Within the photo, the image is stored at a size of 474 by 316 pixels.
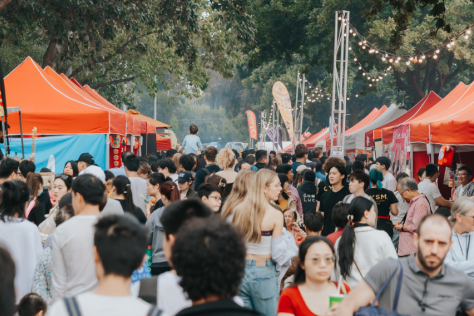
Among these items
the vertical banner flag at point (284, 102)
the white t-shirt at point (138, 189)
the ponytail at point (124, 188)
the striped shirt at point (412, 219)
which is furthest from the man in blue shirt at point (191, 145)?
the vertical banner flag at point (284, 102)

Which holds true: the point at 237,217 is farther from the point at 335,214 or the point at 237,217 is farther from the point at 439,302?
the point at 439,302

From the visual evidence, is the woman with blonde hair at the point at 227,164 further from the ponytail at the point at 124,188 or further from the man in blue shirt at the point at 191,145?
the man in blue shirt at the point at 191,145

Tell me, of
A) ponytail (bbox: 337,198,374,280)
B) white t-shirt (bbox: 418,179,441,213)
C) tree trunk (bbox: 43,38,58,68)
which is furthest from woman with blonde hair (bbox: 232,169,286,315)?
tree trunk (bbox: 43,38,58,68)

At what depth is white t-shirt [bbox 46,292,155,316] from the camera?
221 centimetres

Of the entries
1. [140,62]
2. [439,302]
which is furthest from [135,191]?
[140,62]

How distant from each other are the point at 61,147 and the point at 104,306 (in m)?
9.14

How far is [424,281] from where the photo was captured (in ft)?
10.2

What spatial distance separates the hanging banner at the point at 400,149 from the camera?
36.4ft

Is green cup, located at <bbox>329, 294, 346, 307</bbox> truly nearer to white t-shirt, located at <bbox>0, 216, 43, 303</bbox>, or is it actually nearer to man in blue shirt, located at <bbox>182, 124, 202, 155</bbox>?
white t-shirt, located at <bbox>0, 216, 43, 303</bbox>

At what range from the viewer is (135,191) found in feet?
24.8

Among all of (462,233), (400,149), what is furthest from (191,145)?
(462,233)

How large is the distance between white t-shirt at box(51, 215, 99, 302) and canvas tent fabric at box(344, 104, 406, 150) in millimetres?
16455

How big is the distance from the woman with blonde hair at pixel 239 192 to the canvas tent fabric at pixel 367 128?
589 inches

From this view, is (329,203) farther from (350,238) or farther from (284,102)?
(284,102)
